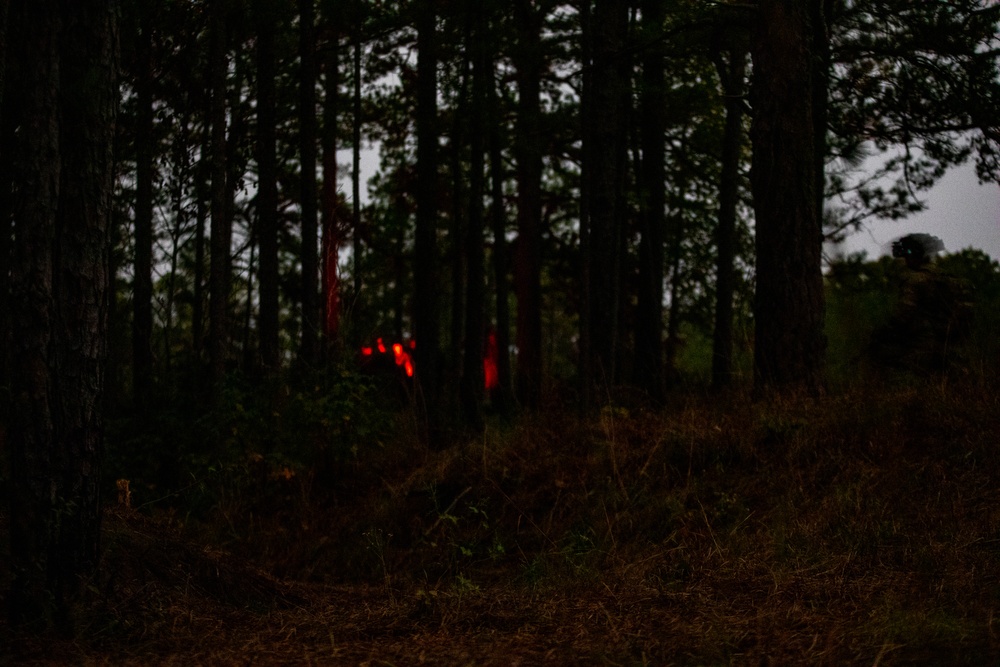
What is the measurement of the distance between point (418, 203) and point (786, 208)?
7528mm

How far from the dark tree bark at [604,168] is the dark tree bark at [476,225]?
2.44 m

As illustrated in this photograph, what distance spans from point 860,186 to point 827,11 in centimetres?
Answer: 314

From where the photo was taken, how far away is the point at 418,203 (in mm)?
15148

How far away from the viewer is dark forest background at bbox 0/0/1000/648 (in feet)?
16.0

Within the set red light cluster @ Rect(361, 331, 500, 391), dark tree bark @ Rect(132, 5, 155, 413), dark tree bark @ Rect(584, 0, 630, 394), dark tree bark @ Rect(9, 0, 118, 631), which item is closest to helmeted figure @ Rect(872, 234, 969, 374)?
dark tree bark @ Rect(584, 0, 630, 394)

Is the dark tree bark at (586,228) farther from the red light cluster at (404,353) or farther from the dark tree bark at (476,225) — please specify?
the red light cluster at (404,353)

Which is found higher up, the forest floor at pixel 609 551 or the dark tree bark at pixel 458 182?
the dark tree bark at pixel 458 182

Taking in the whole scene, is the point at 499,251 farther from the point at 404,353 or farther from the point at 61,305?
the point at 61,305

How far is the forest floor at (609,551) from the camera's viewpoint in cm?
437

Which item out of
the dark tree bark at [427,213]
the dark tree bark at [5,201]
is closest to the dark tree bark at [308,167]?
the dark tree bark at [427,213]

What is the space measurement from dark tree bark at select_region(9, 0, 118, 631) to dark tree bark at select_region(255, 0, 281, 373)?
25.2 feet

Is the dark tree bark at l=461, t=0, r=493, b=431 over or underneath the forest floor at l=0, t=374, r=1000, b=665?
over

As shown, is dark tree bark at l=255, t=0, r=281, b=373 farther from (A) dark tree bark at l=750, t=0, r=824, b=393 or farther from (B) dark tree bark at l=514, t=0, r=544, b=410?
(A) dark tree bark at l=750, t=0, r=824, b=393

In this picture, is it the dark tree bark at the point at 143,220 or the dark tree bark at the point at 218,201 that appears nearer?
the dark tree bark at the point at 218,201
